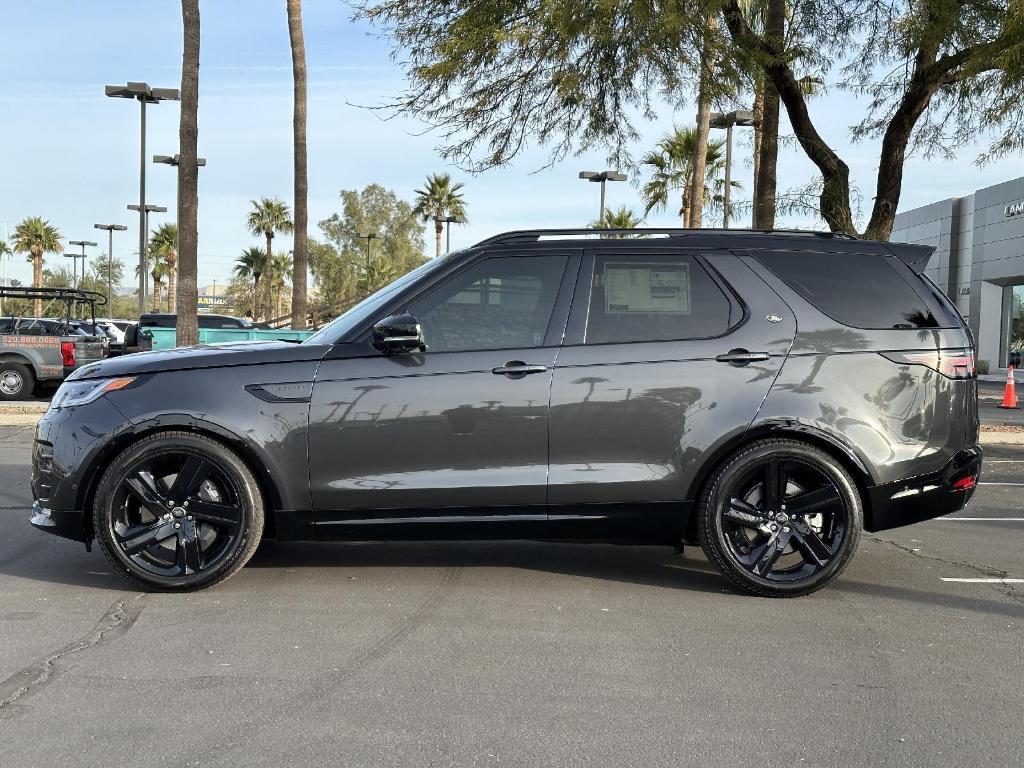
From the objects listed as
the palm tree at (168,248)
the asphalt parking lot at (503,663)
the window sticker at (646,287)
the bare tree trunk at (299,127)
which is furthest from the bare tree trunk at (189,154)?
the palm tree at (168,248)

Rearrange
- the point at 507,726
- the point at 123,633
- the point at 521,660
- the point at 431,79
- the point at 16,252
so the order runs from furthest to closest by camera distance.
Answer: the point at 16,252
the point at 431,79
the point at 123,633
the point at 521,660
the point at 507,726

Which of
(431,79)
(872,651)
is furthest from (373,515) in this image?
(431,79)

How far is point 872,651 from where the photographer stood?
475 cm

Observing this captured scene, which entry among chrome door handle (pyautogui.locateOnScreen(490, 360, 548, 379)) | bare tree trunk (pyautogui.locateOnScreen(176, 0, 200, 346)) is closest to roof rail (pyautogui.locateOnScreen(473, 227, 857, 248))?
chrome door handle (pyautogui.locateOnScreen(490, 360, 548, 379))

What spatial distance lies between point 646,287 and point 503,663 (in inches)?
85.7

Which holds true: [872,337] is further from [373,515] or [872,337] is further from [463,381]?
[373,515]

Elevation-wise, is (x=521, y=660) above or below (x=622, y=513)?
below

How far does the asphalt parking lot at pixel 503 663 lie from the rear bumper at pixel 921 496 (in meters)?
0.42

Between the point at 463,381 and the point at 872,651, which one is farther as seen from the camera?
the point at 463,381

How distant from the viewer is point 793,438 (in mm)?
5645

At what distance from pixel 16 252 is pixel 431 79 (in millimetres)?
74191

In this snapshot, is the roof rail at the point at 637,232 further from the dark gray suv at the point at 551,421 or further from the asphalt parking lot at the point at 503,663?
the asphalt parking lot at the point at 503,663

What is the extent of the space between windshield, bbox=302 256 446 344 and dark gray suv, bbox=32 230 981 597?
41 mm

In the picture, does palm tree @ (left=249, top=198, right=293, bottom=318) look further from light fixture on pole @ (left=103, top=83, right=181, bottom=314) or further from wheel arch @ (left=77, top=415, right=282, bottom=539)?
wheel arch @ (left=77, top=415, right=282, bottom=539)
